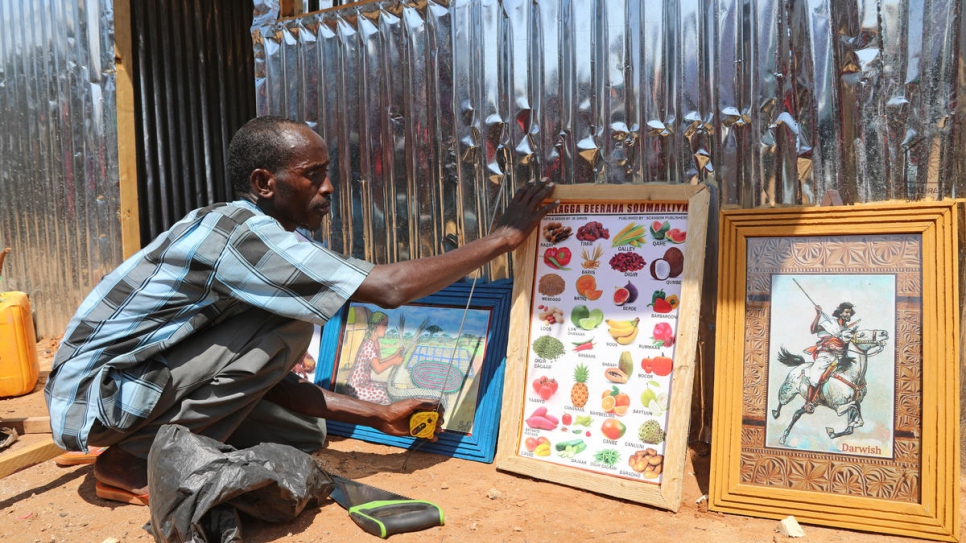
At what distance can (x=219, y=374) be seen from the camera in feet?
8.25

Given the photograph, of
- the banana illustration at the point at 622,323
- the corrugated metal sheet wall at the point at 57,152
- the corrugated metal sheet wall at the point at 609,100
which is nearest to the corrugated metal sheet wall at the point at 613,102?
the corrugated metal sheet wall at the point at 609,100

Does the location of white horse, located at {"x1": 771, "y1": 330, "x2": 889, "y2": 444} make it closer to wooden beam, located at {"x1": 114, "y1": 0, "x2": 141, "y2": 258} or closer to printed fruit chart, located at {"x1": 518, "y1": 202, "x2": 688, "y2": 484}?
printed fruit chart, located at {"x1": 518, "y1": 202, "x2": 688, "y2": 484}

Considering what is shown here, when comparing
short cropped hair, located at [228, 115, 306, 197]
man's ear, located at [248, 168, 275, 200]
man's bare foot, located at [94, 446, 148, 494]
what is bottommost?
man's bare foot, located at [94, 446, 148, 494]

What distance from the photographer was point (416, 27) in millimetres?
3475

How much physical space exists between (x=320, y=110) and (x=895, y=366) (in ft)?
9.83

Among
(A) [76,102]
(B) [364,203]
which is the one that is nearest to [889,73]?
(B) [364,203]

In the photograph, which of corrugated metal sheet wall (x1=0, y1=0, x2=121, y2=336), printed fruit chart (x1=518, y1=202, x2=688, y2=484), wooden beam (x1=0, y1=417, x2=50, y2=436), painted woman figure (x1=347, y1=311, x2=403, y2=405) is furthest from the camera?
corrugated metal sheet wall (x1=0, y1=0, x2=121, y2=336)

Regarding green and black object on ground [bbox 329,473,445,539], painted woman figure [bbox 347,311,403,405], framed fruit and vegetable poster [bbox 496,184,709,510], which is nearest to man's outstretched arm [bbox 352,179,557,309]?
framed fruit and vegetable poster [bbox 496,184,709,510]

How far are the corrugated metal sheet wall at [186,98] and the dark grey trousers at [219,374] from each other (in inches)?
130

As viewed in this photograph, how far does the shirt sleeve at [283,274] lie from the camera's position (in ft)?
7.67

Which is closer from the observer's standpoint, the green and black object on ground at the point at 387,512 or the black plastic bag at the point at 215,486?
the black plastic bag at the point at 215,486

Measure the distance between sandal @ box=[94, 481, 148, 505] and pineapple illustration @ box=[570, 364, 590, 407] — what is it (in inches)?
64.4

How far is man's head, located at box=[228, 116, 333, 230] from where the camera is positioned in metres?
2.64

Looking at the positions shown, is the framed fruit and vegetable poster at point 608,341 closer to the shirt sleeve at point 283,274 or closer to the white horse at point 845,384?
the white horse at point 845,384
